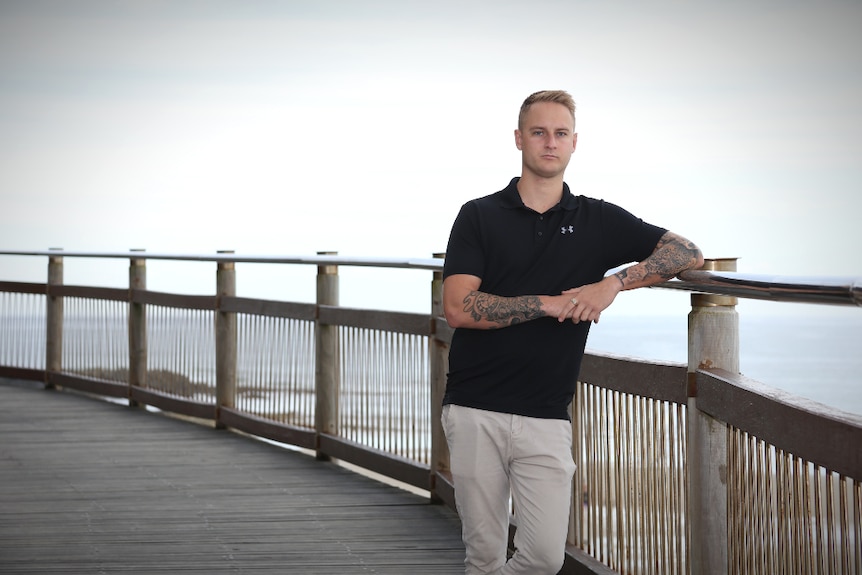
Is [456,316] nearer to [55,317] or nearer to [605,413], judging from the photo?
[605,413]

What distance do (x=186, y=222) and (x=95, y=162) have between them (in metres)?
6.70

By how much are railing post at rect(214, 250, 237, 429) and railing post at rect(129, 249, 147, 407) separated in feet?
4.24

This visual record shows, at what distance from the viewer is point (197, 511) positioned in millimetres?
5746

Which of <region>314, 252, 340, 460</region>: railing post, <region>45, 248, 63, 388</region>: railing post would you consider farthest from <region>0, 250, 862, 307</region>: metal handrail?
<region>45, 248, 63, 388</region>: railing post

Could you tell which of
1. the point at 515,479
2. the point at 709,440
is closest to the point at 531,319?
the point at 515,479

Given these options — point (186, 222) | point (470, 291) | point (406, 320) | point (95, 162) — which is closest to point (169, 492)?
point (406, 320)

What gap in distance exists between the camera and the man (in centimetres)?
327

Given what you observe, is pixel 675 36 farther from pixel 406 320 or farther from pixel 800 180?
pixel 406 320

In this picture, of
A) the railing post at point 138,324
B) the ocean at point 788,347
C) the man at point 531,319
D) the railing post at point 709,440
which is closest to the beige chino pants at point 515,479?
the man at point 531,319

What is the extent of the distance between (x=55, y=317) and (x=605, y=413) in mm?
7193

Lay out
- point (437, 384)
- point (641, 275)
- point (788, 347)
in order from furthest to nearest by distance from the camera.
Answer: point (788, 347)
point (437, 384)
point (641, 275)

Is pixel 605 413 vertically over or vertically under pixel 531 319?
under

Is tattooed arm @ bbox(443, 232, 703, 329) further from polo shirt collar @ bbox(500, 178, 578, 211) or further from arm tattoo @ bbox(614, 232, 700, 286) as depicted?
polo shirt collar @ bbox(500, 178, 578, 211)

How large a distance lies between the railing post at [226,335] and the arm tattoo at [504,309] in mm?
5056
